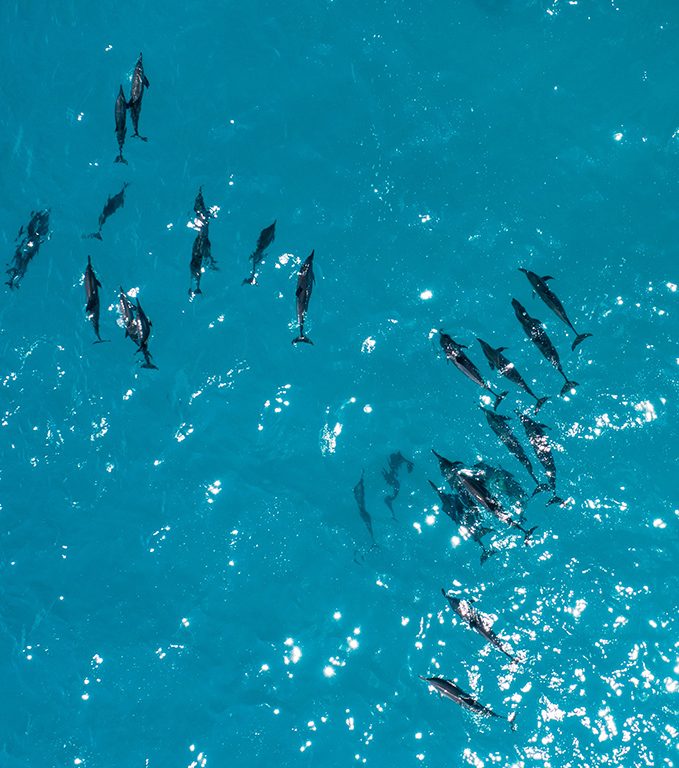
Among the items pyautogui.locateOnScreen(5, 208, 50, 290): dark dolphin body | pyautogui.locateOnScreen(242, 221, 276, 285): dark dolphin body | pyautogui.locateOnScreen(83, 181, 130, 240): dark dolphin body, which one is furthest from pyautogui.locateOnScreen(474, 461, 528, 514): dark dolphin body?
pyautogui.locateOnScreen(5, 208, 50, 290): dark dolphin body

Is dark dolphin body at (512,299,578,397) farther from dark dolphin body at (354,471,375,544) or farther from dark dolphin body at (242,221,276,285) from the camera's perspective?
dark dolphin body at (242,221,276,285)

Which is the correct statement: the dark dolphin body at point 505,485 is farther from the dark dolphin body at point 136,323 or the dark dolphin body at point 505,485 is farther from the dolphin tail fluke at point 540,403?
the dark dolphin body at point 136,323

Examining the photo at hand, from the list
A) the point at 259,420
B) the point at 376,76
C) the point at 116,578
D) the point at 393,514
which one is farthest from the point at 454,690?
the point at 376,76

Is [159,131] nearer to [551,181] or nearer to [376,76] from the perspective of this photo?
[376,76]

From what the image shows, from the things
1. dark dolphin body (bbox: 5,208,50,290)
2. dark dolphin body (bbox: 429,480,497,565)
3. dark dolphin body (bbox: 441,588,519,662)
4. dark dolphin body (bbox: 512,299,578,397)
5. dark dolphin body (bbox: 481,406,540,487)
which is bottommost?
dark dolphin body (bbox: 441,588,519,662)

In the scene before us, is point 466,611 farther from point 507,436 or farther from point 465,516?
point 507,436

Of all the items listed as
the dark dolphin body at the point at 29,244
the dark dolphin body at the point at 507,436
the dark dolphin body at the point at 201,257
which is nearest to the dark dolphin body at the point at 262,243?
the dark dolphin body at the point at 201,257
